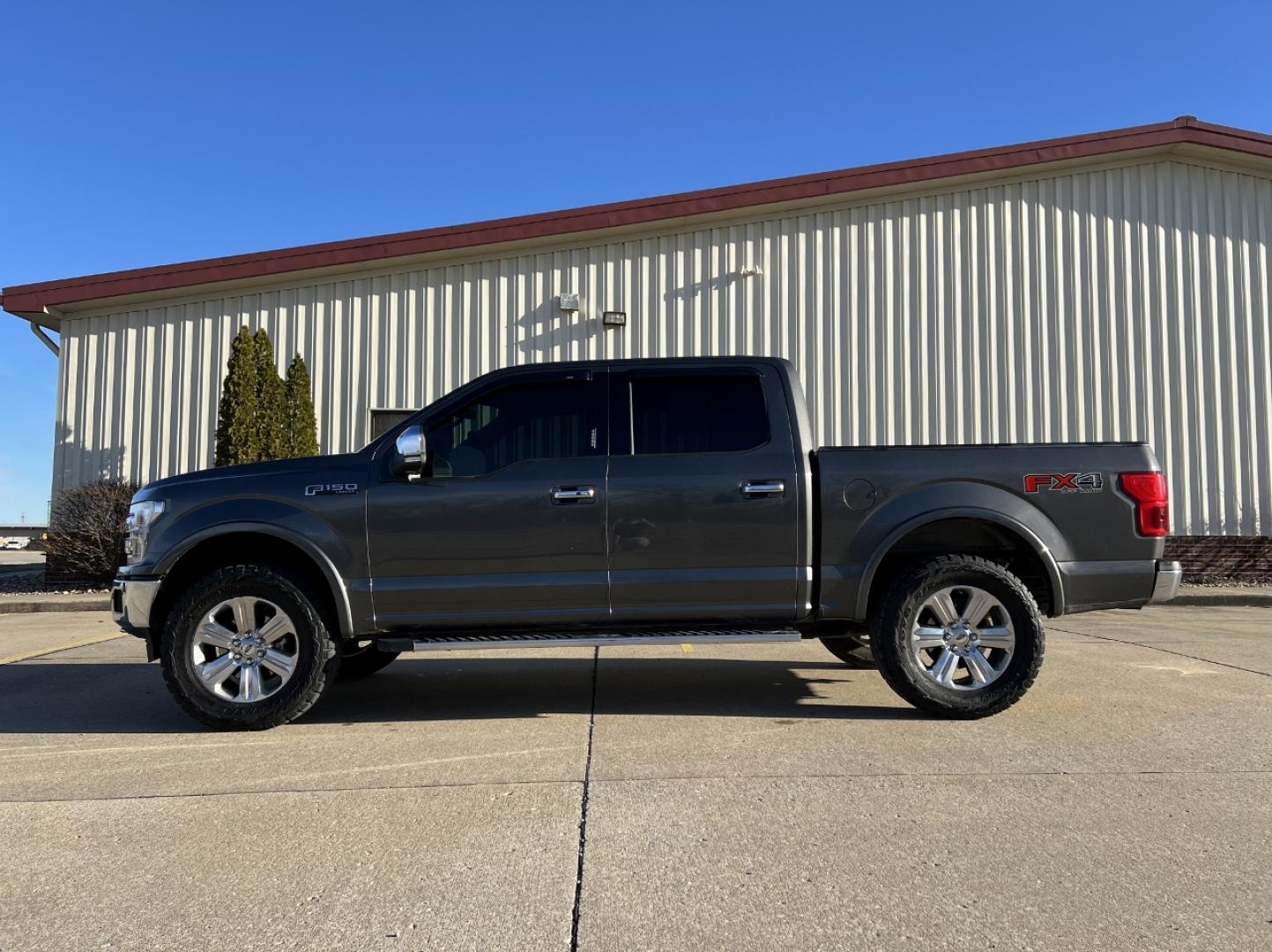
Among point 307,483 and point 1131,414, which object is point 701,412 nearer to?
point 307,483

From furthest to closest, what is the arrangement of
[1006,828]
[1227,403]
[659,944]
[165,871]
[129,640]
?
1. [1227,403]
2. [129,640]
3. [1006,828]
4. [165,871]
5. [659,944]

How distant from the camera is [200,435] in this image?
48.5 feet

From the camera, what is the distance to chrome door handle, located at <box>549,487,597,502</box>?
5.19 meters

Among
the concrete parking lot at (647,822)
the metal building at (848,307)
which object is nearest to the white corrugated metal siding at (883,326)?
the metal building at (848,307)

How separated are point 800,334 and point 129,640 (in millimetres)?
10004

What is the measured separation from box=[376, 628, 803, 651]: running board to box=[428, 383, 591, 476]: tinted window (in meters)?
0.94

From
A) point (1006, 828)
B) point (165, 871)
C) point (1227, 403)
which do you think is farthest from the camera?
point (1227, 403)

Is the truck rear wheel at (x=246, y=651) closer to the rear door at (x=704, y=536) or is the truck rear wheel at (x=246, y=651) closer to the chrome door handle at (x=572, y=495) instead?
the chrome door handle at (x=572, y=495)

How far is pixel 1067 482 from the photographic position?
5203mm

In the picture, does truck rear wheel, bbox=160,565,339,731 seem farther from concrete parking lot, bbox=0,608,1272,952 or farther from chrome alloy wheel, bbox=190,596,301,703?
concrete parking lot, bbox=0,608,1272,952

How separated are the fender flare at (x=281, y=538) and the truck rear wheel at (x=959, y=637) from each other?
2926 mm

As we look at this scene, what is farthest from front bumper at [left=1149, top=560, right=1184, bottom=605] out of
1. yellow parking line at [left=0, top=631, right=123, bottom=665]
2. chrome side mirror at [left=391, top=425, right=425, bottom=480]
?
yellow parking line at [left=0, top=631, right=123, bottom=665]

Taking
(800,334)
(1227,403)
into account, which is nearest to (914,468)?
(800,334)

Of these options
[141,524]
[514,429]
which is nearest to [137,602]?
[141,524]
